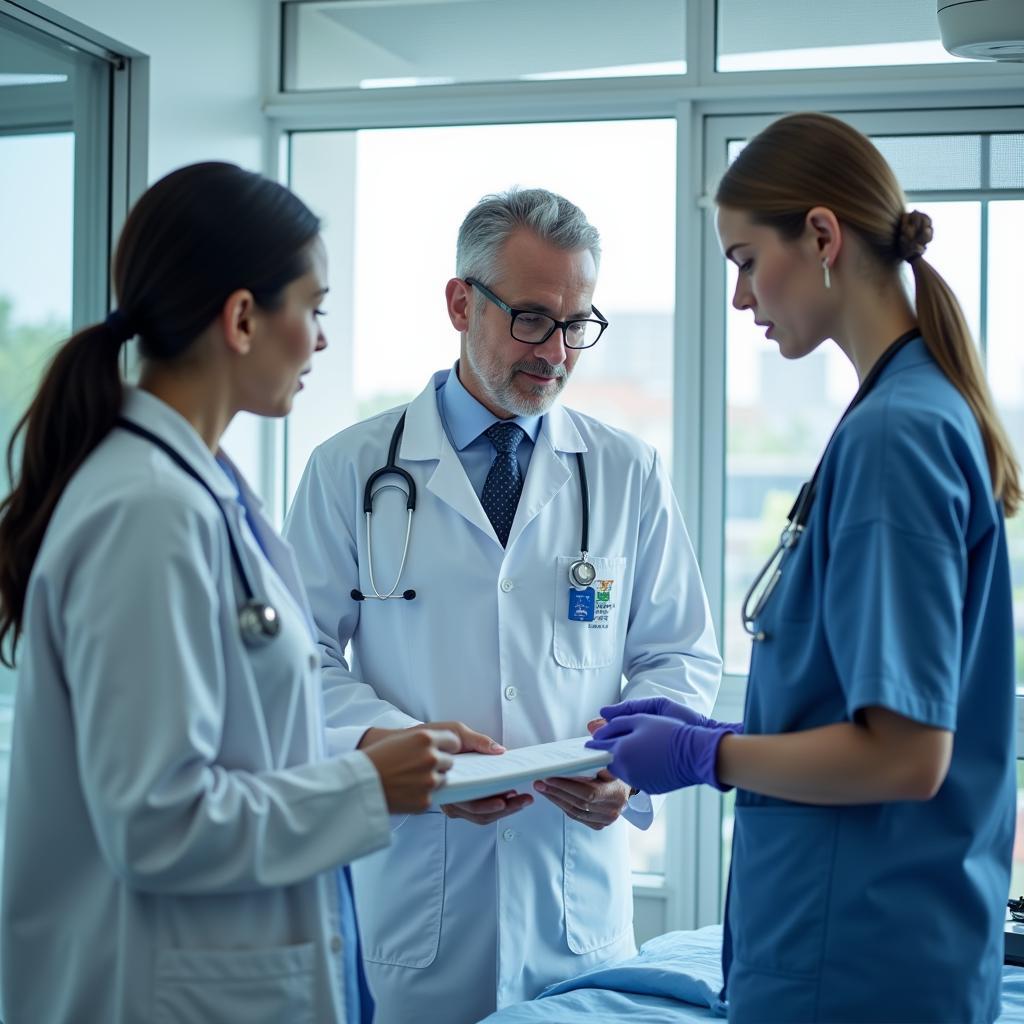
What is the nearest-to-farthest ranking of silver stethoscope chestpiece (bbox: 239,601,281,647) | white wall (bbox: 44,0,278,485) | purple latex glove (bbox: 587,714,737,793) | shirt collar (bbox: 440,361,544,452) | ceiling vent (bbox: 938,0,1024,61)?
silver stethoscope chestpiece (bbox: 239,601,281,647) → purple latex glove (bbox: 587,714,737,793) → shirt collar (bbox: 440,361,544,452) → ceiling vent (bbox: 938,0,1024,61) → white wall (bbox: 44,0,278,485)

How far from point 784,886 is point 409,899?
770 millimetres

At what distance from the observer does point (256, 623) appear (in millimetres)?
1165

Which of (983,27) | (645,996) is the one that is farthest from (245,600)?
(983,27)

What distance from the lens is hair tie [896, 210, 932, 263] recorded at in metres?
1.24

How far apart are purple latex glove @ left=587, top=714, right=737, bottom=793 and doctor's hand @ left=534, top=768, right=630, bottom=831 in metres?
0.21

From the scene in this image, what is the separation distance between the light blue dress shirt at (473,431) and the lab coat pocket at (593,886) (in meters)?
0.58

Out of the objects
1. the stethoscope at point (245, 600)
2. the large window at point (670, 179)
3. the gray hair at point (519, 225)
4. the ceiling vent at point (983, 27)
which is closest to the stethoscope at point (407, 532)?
the gray hair at point (519, 225)

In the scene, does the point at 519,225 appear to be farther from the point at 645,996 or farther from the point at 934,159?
the point at 934,159

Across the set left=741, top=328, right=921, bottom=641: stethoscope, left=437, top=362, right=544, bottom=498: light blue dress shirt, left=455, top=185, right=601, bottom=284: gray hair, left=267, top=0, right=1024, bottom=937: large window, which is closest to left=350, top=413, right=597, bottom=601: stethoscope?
left=437, top=362, right=544, bottom=498: light blue dress shirt

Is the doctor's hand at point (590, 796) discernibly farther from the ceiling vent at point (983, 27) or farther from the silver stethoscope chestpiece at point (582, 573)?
the ceiling vent at point (983, 27)

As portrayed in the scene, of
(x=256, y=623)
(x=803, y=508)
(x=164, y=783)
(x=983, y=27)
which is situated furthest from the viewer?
(x=983, y=27)

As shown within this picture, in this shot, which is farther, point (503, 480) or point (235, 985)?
point (503, 480)

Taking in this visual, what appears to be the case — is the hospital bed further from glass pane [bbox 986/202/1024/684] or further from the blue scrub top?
glass pane [bbox 986/202/1024/684]

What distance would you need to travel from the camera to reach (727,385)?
292 centimetres
